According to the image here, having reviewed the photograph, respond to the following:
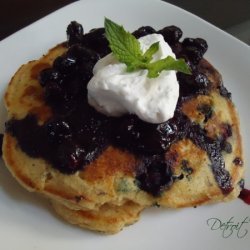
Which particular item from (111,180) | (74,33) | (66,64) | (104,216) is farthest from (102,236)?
(74,33)

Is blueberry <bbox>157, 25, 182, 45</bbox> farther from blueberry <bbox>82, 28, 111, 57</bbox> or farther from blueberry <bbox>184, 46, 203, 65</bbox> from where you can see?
blueberry <bbox>82, 28, 111, 57</bbox>

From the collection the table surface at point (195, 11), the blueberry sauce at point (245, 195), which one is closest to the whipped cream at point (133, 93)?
the blueberry sauce at point (245, 195)

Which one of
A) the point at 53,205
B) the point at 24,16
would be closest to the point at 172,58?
the point at 53,205

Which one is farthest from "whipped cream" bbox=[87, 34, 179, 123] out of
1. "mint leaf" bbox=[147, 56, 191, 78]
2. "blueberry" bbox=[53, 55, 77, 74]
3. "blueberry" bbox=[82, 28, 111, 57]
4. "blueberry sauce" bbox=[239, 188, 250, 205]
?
"blueberry sauce" bbox=[239, 188, 250, 205]

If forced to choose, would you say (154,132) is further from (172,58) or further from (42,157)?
(42,157)

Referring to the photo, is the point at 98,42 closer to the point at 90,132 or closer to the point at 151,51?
the point at 151,51

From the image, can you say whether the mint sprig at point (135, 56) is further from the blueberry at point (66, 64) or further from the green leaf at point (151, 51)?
the blueberry at point (66, 64)
